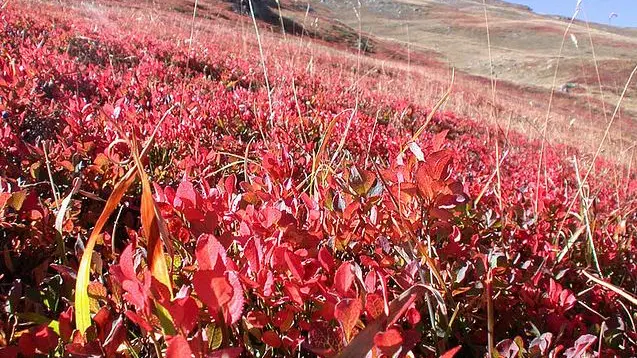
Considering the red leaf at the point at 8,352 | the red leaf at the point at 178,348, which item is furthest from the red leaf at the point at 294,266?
the red leaf at the point at 8,352

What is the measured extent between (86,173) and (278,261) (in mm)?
1091

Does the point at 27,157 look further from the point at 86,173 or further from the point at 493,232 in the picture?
the point at 493,232

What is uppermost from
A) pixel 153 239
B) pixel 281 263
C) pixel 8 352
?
pixel 153 239

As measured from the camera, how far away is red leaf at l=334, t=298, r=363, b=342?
0.81 metres

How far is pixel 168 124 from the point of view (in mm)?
2504

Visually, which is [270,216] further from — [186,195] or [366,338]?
[366,338]

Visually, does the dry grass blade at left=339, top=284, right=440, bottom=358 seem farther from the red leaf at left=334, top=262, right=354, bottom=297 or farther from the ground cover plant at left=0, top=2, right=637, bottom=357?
the red leaf at left=334, top=262, right=354, bottom=297

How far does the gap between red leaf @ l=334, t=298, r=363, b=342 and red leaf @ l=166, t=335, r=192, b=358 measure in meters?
0.25

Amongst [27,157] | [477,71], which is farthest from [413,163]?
[477,71]

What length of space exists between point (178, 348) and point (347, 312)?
0.93 feet

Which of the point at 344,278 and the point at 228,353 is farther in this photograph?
the point at 344,278

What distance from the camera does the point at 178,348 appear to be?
653mm

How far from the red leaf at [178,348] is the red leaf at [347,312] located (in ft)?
0.83

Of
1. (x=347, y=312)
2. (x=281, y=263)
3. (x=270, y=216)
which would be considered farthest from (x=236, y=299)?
(x=270, y=216)
